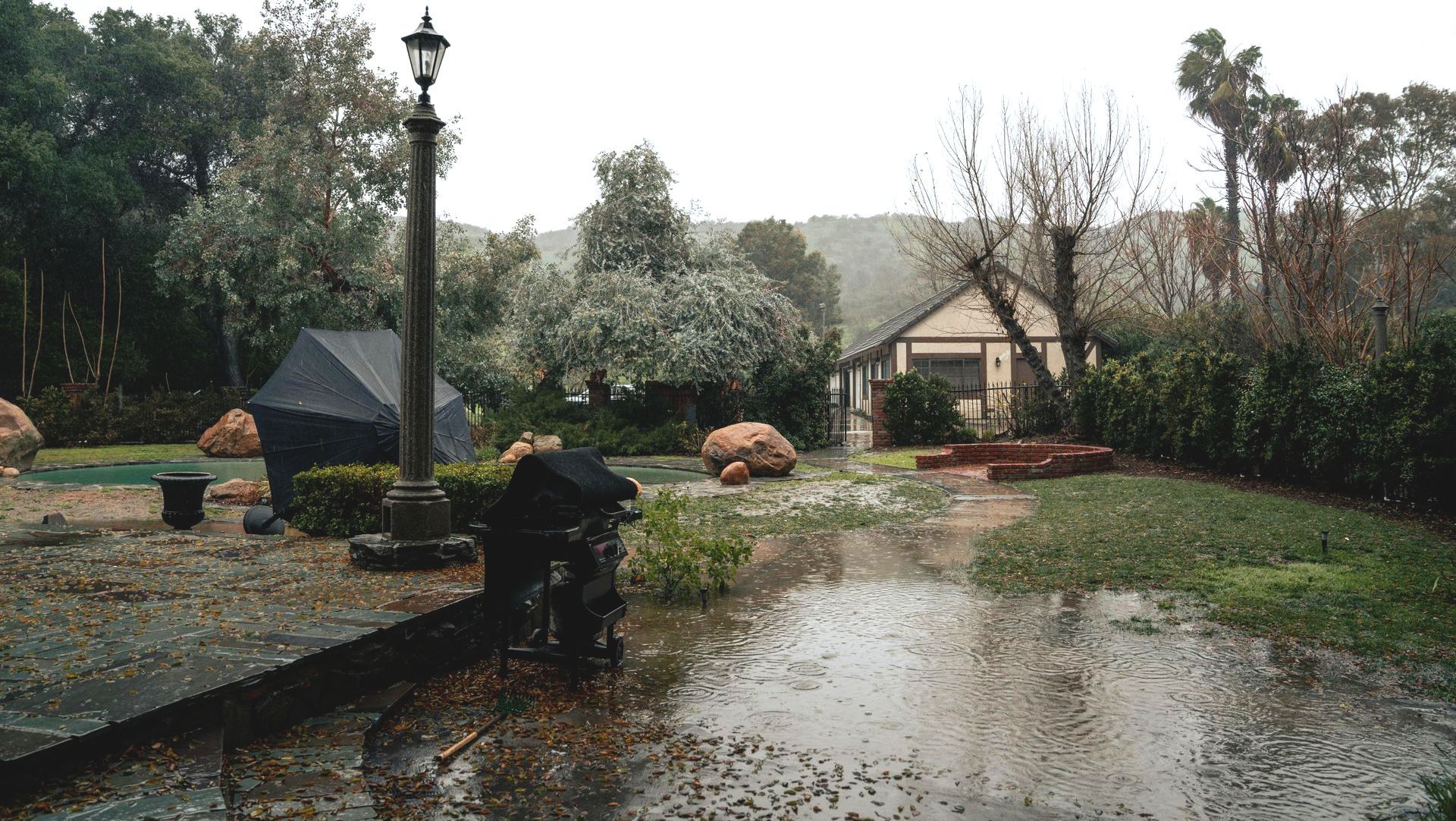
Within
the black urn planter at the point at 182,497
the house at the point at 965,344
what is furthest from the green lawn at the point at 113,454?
the house at the point at 965,344

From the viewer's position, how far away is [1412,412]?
10.7 m

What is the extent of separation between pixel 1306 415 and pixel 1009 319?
8711 mm

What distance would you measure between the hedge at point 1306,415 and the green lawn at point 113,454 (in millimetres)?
22005

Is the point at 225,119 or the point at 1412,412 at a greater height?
the point at 225,119

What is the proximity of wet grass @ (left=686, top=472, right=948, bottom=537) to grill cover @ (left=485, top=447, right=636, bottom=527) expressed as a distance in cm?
534

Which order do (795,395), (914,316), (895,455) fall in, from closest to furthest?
(895,455) → (795,395) → (914,316)

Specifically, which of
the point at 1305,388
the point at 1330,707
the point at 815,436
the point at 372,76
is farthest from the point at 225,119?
the point at 1330,707

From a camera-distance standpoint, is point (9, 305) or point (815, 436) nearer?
point (815, 436)

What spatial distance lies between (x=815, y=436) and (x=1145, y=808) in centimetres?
2127

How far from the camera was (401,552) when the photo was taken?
7000 millimetres

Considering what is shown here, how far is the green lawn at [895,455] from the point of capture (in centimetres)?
1912

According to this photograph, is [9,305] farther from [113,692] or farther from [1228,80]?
[1228,80]

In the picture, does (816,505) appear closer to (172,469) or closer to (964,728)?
(964,728)

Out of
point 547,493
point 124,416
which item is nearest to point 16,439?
point 124,416
